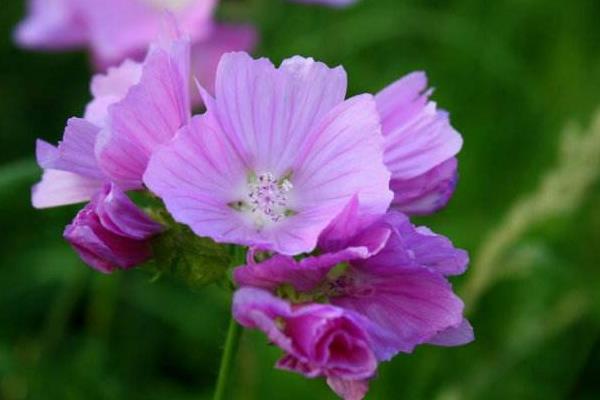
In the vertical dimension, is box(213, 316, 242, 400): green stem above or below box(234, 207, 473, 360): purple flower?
below

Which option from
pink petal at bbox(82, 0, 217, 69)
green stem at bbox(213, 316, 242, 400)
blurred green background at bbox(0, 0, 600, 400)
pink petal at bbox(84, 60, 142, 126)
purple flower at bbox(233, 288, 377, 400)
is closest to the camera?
purple flower at bbox(233, 288, 377, 400)

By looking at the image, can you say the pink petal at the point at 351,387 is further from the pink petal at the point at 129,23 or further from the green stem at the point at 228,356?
the pink petal at the point at 129,23

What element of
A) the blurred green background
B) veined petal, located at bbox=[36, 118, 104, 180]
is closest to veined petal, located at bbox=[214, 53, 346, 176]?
veined petal, located at bbox=[36, 118, 104, 180]

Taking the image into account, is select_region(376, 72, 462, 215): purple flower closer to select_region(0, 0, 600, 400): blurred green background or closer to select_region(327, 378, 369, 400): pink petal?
select_region(327, 378, 369, 400): pink petal

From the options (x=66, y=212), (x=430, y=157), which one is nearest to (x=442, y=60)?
(x=66, y=212)

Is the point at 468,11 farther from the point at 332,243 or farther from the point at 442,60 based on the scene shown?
the point at 332,243

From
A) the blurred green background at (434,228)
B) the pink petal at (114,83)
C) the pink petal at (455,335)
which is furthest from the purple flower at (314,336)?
the blurred green background at (434,228)

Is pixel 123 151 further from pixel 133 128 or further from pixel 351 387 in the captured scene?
pixel 351 387
